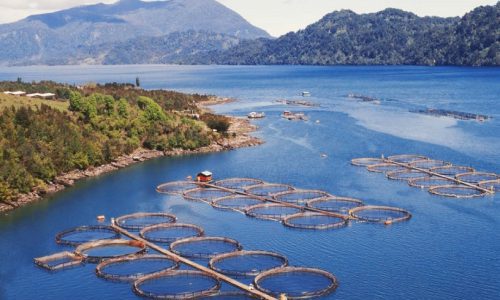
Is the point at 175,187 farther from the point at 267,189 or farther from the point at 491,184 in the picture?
the point at 491,184

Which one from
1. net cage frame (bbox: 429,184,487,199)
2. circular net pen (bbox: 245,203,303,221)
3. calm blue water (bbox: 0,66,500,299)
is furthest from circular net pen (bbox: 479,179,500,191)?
circular net pen (bbox: 245,203,303,221)

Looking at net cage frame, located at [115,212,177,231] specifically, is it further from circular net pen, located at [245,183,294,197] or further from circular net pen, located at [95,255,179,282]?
circular net pen, located at [245,183,294,197]

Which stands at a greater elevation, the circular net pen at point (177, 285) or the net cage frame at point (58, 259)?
the net cage frame at point (58, 259)

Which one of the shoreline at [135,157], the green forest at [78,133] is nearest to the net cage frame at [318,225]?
the shoreline at [135,157]

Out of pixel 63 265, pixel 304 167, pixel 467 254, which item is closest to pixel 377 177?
pixel 304 167

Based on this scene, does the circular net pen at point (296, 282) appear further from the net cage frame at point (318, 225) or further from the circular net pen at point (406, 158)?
the circular net pen at point (406, 158)

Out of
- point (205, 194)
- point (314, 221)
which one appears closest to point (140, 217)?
point (205, 194)
